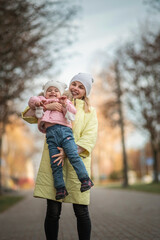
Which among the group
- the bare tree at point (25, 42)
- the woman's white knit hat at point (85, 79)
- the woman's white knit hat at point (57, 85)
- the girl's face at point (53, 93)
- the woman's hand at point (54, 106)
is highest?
the bare tree at point (25, 42)

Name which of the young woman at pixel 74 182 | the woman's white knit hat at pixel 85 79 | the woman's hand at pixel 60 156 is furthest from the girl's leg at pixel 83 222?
the woman's white knit hat at pixel 85 79

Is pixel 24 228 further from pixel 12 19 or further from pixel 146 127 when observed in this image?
pixel 146 127

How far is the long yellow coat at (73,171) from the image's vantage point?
3.43m

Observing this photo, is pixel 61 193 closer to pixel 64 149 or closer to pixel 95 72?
pixel 64 149

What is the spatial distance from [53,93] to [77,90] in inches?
14.1

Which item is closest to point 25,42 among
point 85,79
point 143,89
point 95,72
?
point 85,79

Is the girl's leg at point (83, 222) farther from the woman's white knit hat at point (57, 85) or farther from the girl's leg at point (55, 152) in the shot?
the woman's white knit hat at point (57, 85)

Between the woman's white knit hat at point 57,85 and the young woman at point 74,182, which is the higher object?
the woman's white knit hat at point 57,85

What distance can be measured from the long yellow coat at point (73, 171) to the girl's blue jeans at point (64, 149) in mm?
136

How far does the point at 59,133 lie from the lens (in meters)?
3.39

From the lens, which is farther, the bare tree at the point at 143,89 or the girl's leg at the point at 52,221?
the bare tree at the point at 143,89

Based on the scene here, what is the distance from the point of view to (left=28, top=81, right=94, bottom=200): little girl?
3309 mm

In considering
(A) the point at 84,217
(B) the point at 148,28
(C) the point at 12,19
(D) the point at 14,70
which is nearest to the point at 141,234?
(A) the point at 84,217

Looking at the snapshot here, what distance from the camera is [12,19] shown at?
1023 centimetres
